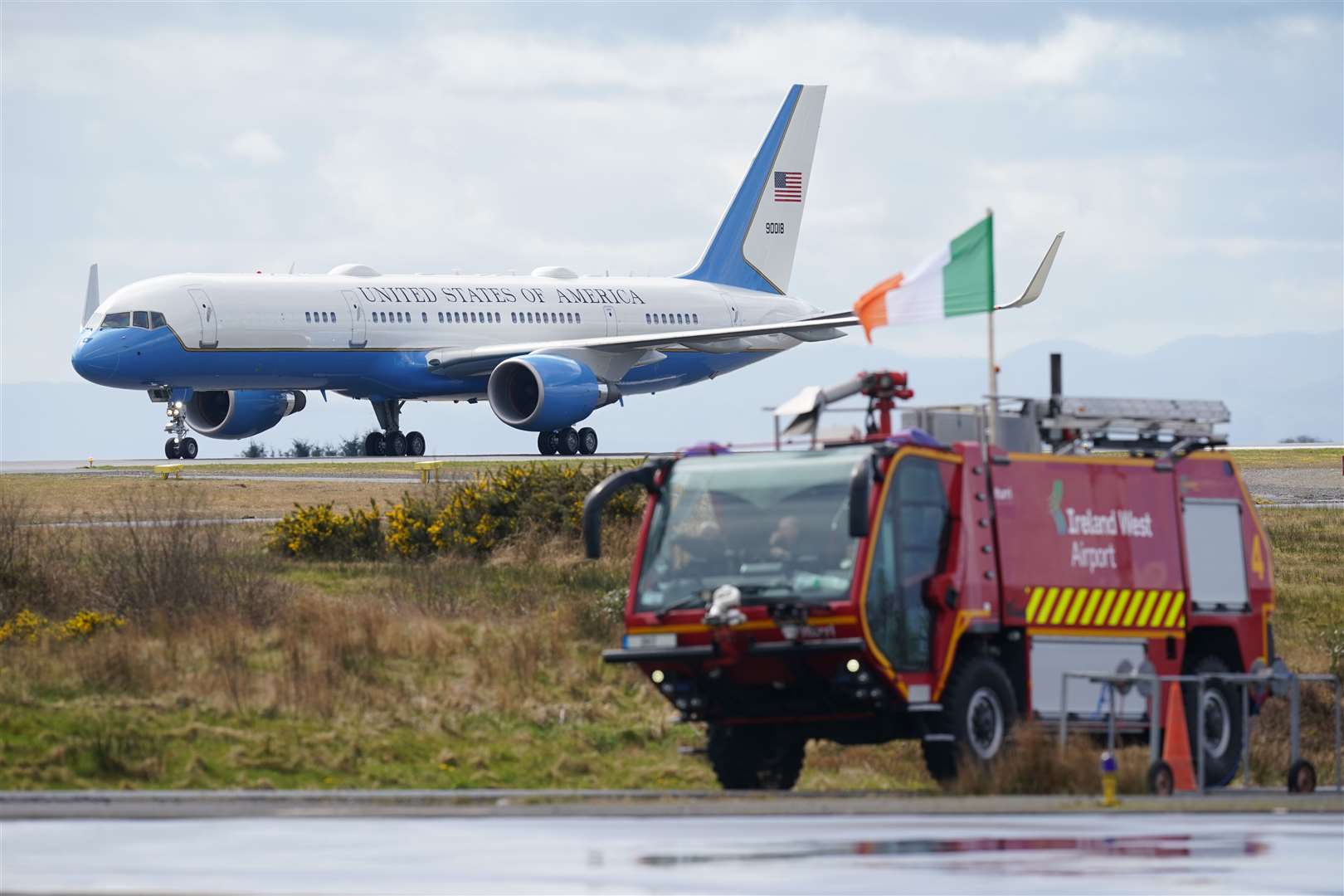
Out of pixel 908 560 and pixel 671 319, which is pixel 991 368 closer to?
pixel 908 560

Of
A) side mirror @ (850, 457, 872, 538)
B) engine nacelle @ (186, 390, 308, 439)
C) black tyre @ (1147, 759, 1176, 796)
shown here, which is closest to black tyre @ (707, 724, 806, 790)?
side mirror @ (850, 457, 872, 538)

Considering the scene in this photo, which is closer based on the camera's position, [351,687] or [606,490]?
[606,490]

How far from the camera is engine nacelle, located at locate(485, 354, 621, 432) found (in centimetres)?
5191

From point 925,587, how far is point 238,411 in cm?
3723

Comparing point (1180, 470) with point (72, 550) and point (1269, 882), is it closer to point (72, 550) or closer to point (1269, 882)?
point (1269, 882)

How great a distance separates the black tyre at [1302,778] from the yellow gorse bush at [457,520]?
1739 centimetres

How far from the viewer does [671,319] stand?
62281mm

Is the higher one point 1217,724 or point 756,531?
point 756,531

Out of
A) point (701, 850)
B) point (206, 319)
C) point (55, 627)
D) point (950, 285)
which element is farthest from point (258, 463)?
point (701, 850)

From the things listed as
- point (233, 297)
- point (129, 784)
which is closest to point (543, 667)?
point (129, 784)

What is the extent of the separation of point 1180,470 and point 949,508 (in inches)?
120

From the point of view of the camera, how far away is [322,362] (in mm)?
51344

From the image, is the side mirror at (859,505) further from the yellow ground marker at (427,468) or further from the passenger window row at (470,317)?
the passenger window row at (470,317)

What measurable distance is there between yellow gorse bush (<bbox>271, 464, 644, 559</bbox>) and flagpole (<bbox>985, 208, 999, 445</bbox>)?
1479 cm
